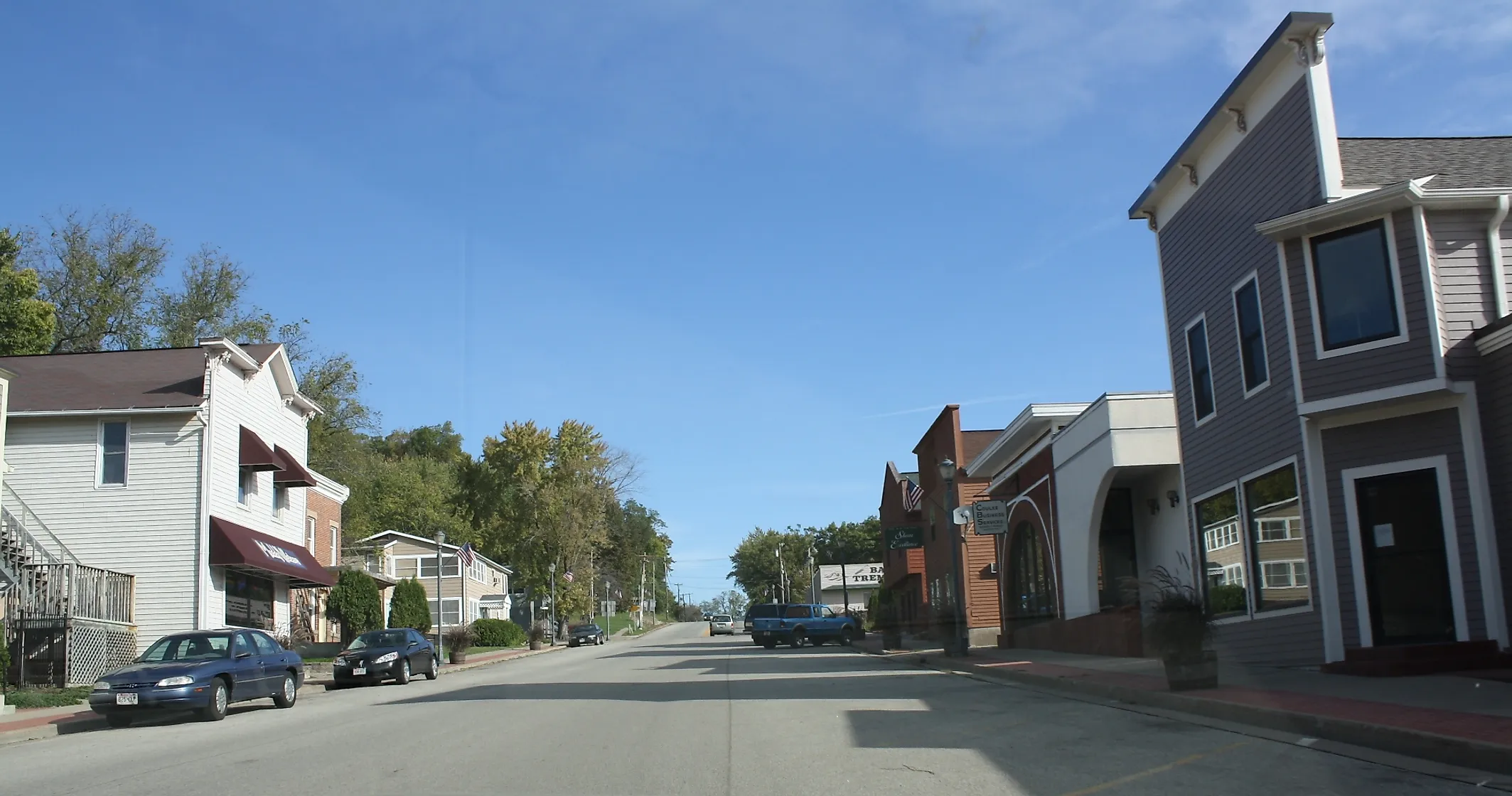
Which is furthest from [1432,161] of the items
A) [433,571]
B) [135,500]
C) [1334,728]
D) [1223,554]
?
[433,571]

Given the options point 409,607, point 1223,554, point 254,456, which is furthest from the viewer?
point 409,607

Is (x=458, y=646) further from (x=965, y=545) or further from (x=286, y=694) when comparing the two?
(x=286, y=694)

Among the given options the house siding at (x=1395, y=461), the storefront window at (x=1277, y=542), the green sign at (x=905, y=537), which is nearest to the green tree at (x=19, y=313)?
the green sign at (x=905, y=537)

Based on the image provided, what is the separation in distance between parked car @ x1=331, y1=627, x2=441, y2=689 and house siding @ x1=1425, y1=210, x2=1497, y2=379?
2272cm

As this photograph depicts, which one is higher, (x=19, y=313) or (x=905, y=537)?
(x=19, y=313)

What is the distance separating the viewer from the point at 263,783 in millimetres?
10234

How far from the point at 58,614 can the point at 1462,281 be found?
83.7 feet

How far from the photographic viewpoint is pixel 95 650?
25.2m

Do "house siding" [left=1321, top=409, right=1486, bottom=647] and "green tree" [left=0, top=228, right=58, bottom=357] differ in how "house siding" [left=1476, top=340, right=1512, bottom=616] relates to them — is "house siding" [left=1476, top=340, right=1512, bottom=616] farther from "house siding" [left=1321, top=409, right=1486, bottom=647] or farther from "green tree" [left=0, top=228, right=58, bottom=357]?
"green tree" [left=0, top=228, right=58, bottom=357]

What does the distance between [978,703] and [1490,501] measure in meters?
Result: 6.88

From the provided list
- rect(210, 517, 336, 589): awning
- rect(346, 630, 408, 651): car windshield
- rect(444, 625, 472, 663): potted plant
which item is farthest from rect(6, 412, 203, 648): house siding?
rect(444, 625, 472, 663): potted plant

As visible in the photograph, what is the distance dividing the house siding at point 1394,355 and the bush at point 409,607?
119 ft

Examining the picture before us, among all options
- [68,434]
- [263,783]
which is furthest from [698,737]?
[68,434]

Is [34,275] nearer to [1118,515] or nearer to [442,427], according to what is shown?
[1118,515]
